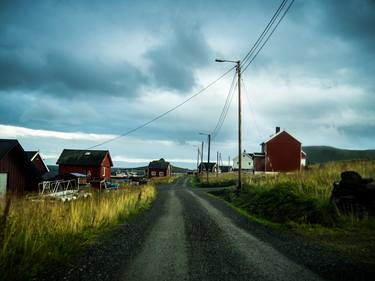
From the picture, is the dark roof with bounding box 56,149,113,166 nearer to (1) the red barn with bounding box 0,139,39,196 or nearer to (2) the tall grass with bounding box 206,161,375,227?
(1) the red barn with bounding box 0,139,39,196

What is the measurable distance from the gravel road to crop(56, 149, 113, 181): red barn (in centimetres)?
5854

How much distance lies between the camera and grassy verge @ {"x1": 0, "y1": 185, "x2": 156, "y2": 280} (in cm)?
636

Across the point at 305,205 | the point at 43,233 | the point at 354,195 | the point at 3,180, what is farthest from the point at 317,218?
the point at 3,180

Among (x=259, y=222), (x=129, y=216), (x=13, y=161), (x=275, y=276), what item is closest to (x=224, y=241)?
(x=275, y=276)

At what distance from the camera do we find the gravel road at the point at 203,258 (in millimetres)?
6273

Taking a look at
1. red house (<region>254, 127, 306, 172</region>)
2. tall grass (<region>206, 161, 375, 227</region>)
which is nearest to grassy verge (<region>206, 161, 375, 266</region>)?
tall grass (<region>206, 161, 375, 227</region>)

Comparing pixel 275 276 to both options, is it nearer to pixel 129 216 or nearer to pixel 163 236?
pixel 163 236

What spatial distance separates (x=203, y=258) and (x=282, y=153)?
59861mm

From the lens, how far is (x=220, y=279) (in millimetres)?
6023

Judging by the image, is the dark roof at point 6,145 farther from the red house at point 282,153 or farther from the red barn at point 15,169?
the red house at point 282,153

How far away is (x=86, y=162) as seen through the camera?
68.5 metres

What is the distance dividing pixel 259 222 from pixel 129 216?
5749 millimetres

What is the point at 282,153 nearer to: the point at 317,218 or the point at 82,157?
the point at 82,157

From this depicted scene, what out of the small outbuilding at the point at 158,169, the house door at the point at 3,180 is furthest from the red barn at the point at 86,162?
the small outbuilding at the point at 158,169
